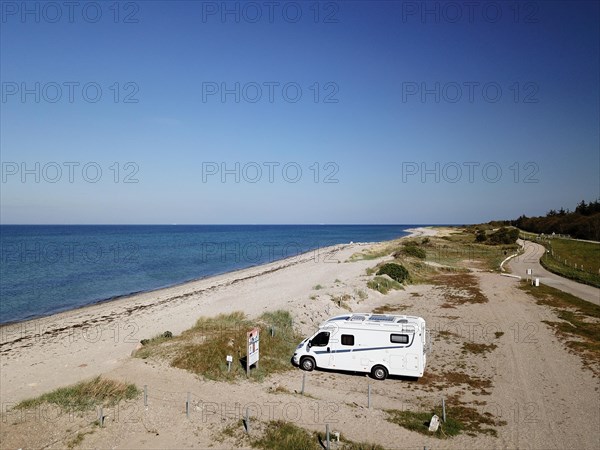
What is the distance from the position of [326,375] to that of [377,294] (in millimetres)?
20709

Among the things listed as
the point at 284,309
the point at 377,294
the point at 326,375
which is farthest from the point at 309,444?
the point at 377,294

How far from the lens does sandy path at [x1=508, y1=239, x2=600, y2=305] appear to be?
39812mm

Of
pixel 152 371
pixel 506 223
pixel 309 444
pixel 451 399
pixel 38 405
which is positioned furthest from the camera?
pixel 506 223

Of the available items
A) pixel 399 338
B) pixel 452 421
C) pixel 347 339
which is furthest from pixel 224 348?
pixel 452 421

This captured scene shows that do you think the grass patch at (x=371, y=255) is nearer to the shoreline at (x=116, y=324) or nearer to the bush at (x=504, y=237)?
the shoreline at (x=116, y=324)

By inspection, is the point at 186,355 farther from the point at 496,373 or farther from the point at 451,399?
the point at 496,373

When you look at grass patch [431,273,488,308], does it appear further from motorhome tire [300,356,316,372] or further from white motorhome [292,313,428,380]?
motorhome tire [300,356,316,372]

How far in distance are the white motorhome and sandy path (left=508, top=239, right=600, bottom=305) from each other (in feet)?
88.0

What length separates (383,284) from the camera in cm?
4203

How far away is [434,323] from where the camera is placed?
29.4 meters

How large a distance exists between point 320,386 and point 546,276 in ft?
149

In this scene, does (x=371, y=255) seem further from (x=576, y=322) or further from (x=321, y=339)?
(x=321, y=339)

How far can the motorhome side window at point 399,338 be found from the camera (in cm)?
1853

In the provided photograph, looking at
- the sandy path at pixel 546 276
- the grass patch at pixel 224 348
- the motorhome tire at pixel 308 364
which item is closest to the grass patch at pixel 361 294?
the grass patch at pixel 224 348
